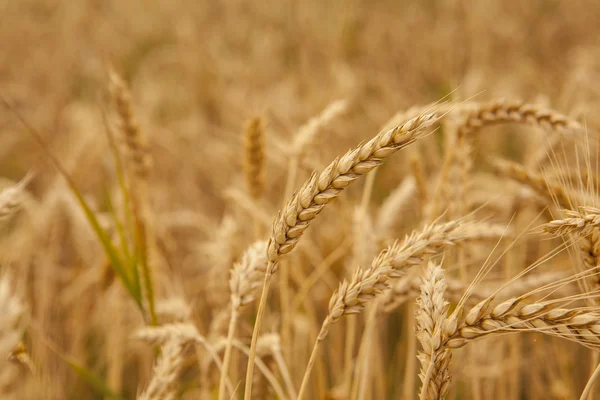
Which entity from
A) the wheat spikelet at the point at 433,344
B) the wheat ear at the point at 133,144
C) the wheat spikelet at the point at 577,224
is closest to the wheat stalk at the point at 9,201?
the wheat ear at the point at 133,144

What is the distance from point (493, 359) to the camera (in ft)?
5.01

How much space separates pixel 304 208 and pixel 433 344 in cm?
29

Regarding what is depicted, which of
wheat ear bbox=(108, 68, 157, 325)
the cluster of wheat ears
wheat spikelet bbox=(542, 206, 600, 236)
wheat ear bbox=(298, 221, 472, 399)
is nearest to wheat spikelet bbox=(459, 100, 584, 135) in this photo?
the cluster of wheat ears

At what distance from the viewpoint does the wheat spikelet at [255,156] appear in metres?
1.20

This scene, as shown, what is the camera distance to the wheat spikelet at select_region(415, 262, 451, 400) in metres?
0.64

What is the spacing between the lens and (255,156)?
1.23 m

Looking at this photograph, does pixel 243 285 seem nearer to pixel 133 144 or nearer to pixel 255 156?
pixel 255 156

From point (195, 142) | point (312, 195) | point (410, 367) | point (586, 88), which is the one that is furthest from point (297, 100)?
point (312, 195)

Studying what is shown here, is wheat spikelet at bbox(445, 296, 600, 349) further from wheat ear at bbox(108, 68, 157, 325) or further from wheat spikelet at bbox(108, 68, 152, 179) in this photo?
wheat spikelet at bbox(108, 68, 152, 179)

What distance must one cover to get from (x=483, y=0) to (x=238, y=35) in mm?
2965

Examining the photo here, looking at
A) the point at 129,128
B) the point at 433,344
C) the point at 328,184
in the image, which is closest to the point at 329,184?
the point at 328,184

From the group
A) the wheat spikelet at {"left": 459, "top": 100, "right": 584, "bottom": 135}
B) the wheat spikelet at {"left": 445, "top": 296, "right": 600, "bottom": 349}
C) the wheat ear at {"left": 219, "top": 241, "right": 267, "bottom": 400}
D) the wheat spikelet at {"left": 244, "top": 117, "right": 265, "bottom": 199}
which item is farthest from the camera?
the wheat spikelet at {"left": 244, "top": 117, "right": 265, "bottom": 199}

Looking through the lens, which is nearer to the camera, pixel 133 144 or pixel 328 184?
pixel 328 184

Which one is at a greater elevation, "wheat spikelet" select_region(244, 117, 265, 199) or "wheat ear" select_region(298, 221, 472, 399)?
"wheat spikelet" select_region(244, 117, 265, 199)
